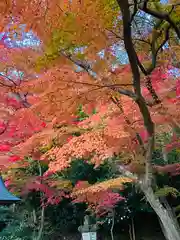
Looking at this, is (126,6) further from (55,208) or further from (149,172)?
(55,208)

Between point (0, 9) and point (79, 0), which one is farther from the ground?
point (79, 0)

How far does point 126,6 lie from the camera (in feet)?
10.9

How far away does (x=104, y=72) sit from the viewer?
17.5 feet

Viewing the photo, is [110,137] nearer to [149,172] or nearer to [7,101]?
[149,172]

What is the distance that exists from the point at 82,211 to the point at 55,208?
1.13 m

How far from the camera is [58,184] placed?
10.8 m

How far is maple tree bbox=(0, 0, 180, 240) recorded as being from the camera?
379 cm

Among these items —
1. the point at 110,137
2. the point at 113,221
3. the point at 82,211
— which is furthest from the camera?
the point at 82,211

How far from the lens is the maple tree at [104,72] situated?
12.4 ft

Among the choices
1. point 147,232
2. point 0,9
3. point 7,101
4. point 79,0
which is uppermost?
point 7,101

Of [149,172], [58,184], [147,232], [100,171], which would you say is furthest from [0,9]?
[147,232]

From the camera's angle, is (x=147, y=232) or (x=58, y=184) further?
(x=147, y=232)

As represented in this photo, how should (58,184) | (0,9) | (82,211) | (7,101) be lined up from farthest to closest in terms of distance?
(82,211) < (58,184) < (7,101) < (0,9)

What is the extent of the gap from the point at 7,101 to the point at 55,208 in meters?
5.85
